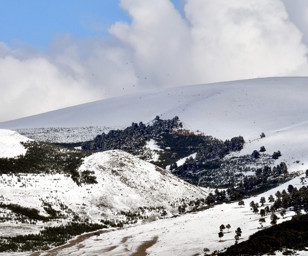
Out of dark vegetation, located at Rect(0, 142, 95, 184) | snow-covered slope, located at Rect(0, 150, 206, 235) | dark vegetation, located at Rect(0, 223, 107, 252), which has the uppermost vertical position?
dark vegetation, located at Rect(0, 142, 95, 184)

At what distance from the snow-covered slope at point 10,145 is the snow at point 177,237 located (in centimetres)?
5631

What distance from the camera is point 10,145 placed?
529 feet

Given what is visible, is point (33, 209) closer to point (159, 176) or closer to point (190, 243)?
point (190, 243)

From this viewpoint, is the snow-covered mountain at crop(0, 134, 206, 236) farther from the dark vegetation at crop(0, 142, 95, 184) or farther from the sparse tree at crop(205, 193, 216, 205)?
the sparse tree at crop(205, 193, 216, 205)

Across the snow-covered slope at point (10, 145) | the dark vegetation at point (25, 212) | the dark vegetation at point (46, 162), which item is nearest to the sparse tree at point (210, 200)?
the dark vegetation at point (46, 162)

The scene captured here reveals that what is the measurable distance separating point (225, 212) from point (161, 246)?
1510 inches

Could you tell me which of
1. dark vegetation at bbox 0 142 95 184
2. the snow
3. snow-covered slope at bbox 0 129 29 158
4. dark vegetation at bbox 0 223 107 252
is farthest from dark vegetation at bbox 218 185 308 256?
snow-covered slope at bbox 0 129 29 158

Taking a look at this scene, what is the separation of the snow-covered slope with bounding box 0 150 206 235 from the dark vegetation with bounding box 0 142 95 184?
2878 millimetres

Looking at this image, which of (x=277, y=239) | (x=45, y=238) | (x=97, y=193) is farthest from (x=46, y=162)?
(x=277, y=239)

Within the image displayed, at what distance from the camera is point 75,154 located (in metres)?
177

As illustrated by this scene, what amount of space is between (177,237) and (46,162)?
76.7 meters

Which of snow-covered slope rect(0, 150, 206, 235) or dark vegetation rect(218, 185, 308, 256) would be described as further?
snow-covered slope rect(0, 150, 206, 235)

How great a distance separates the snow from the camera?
75.2m

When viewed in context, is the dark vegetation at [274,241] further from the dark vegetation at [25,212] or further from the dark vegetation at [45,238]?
the dark vegetation at [25,212]
